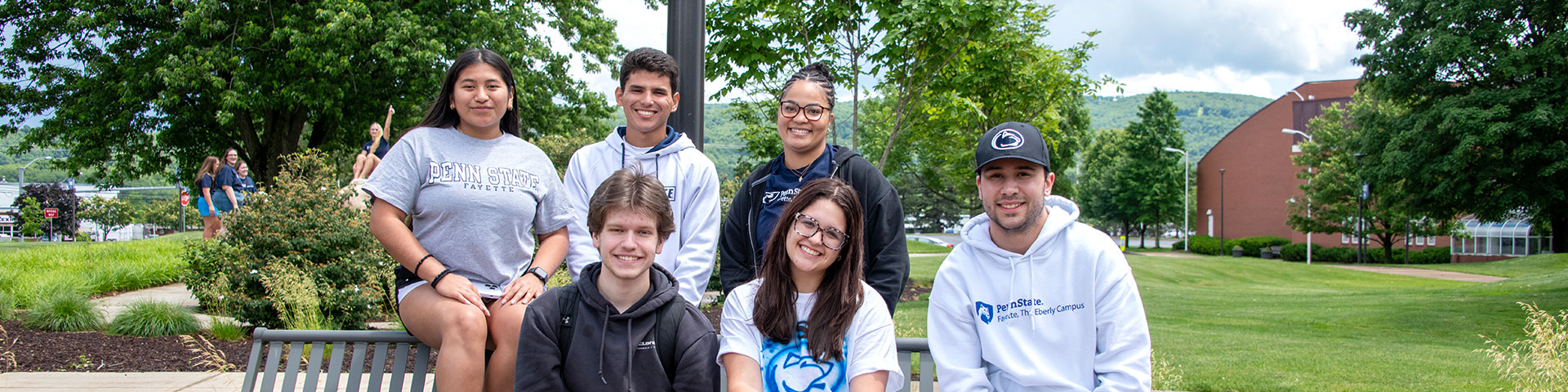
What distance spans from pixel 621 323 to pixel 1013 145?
1.35 meters

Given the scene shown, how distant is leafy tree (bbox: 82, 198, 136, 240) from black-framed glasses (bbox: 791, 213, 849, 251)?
2683 inches

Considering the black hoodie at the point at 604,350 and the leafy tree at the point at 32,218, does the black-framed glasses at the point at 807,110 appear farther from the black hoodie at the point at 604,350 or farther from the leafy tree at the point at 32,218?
the leafy tree at the point at 32,218

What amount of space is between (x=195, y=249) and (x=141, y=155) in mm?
15950

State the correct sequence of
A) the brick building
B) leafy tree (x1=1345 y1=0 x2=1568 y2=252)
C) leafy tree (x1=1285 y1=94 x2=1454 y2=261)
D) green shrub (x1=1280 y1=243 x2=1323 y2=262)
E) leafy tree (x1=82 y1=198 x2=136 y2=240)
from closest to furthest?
leafy tree (x1=1345 y1=0 x2=1568 y2=252) < leafy tree (x1=1285 y1=94 x2=1454 y2=261) < green shrub (x1=1280 y1=243 x2=1323 y2=262) < the brick building < leafy tree (x1=82 y1=198 x2=136 y2=240)

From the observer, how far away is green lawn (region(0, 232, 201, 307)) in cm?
923

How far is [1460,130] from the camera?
52.5 ft

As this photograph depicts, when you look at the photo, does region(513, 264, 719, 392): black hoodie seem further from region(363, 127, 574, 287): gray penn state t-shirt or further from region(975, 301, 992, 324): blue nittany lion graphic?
region(975, 301, 992, 324): blue nittany lion graphic

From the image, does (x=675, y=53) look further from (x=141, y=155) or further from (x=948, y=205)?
(x=948, y=205)

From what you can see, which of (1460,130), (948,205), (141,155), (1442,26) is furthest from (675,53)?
(948,205)

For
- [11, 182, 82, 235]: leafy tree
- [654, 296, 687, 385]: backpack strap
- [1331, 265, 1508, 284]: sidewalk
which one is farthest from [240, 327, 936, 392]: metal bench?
[11, 182, 82, 235]: leafy tree

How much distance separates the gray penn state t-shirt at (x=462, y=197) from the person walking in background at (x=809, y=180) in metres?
0.76

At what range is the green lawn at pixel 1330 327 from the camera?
8031 mm

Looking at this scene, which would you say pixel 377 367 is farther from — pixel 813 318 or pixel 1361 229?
pixel 1361 229

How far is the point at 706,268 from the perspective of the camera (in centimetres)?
311
